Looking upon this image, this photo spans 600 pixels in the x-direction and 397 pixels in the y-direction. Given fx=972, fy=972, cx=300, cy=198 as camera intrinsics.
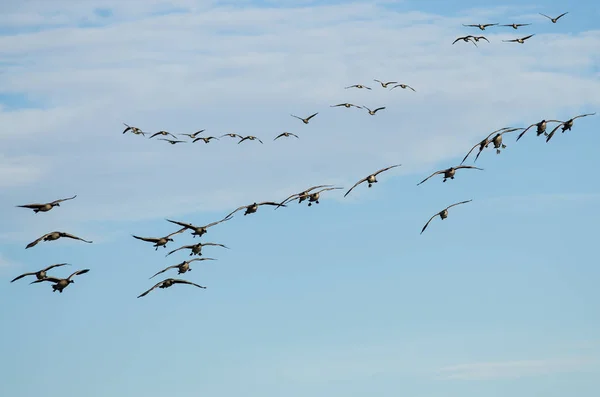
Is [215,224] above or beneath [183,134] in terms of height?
beneath

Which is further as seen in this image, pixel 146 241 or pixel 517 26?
pixel 517 26

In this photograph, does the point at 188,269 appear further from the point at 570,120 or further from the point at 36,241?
the point at 570,120

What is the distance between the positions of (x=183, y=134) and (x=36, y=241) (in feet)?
114

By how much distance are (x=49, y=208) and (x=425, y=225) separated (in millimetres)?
28443

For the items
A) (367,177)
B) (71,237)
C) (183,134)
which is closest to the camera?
(71,237)

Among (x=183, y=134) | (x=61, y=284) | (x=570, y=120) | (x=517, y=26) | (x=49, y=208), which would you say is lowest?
(x=61, y=284)

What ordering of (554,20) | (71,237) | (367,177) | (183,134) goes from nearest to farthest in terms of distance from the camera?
(71,237) < (367,177) < (554,20) < (183,134)

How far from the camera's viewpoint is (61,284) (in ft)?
241

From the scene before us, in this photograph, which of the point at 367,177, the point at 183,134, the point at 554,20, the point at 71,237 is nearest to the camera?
the point at 71,237

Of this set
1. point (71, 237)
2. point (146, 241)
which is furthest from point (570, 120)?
point (71, 237)

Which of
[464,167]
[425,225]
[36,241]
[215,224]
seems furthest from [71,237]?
[464,167]

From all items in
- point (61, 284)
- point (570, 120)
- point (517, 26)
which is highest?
point (517, 26)

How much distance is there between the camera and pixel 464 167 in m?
75.6

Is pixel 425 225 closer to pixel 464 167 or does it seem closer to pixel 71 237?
pixel 464 167
